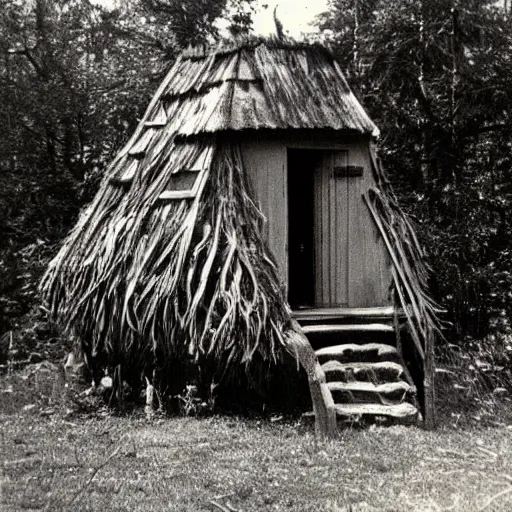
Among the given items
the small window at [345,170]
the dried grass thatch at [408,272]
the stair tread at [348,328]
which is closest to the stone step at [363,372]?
the dried grass thatch at [408,272]

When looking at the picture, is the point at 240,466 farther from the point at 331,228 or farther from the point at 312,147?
the point at 312,147

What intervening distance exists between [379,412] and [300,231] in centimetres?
473

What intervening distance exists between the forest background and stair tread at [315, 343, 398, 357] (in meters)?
2.53

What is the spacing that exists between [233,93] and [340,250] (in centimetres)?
227

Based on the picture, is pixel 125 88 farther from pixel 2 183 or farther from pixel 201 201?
pixel 201 201

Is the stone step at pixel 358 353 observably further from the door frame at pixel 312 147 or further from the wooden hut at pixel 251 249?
the door frame at pixel 312 147

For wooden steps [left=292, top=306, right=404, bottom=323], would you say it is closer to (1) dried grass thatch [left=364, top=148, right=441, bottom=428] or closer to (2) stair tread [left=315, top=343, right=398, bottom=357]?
(1) dried grass thatch [left=364, top=148, right=441, bottom=428]

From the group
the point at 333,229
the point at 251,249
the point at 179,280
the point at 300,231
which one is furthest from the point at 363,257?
the point at 300,231

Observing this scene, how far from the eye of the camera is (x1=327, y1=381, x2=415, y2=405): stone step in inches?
376

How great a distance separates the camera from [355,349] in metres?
10.2

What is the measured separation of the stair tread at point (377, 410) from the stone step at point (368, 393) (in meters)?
0.12

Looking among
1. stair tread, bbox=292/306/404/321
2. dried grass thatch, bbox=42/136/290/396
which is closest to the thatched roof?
dried grass thatch, bbox=42/136/290/396

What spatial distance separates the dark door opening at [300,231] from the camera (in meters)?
13.0

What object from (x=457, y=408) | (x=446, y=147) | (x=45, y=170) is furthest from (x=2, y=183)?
(x=457, y=408)
